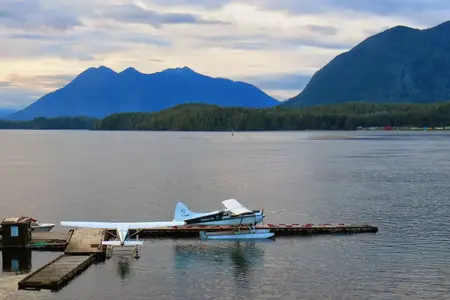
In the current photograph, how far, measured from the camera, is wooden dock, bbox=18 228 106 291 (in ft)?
112

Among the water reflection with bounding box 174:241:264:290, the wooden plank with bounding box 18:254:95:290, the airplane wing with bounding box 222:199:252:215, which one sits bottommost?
the water reflection with bounding box 174:241:264:290

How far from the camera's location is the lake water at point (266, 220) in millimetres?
35094

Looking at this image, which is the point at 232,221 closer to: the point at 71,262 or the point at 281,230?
the point at 281,230

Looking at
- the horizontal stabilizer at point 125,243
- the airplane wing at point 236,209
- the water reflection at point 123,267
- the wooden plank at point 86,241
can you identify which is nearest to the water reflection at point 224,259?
the airplane wing at point 236,209

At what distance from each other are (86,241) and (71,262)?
235 inches

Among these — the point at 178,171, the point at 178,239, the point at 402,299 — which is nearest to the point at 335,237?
the point at 178,239

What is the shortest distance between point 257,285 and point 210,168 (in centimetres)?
8074

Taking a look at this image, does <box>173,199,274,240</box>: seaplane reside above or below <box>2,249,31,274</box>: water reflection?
above

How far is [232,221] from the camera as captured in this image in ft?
163

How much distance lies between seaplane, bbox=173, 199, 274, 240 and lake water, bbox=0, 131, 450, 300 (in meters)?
1.51

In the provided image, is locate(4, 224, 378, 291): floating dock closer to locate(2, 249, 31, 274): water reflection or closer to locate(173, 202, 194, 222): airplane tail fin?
locate(2, 249, 31, 274): water reflection

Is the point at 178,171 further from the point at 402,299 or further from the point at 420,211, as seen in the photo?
the point at 402,299

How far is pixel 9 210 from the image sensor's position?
211 feet

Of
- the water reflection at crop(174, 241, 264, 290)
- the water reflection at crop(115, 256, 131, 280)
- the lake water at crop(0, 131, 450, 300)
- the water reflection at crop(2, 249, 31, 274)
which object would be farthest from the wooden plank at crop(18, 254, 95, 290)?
the water reflection at crop(174, 241, 264, 290)
